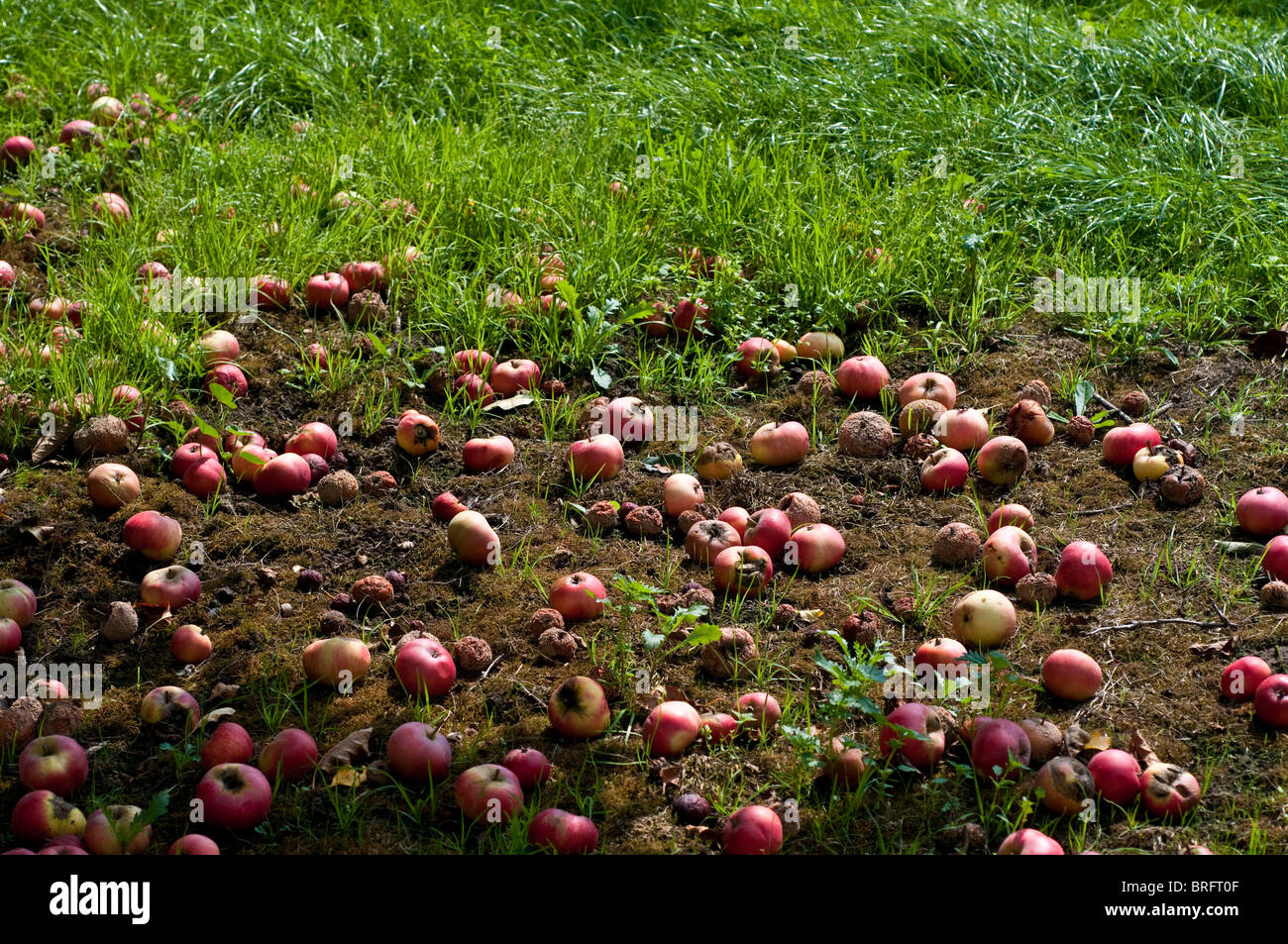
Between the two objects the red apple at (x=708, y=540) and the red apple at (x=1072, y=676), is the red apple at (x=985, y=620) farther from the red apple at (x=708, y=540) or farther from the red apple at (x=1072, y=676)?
the red apple at (x=708, y=540)

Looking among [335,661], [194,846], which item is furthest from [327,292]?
[194,846]

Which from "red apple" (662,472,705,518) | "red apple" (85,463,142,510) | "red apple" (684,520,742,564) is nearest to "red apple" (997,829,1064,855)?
"red apple" (684,520,742,564)

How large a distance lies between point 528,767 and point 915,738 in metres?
0.92

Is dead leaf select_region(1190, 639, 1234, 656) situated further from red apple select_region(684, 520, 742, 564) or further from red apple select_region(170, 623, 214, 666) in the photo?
red apple select_region(170, 623, 214, 666)

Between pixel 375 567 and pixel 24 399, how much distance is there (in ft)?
4.89

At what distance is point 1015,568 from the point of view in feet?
11.7

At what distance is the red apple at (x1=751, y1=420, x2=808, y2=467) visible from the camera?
413 centimetres

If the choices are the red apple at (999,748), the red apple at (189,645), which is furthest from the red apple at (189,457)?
the red apple at (999,748)

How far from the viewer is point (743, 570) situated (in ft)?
11.5

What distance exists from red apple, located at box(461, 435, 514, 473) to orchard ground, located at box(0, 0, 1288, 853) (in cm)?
5

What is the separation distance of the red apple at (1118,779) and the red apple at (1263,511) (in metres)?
1.28

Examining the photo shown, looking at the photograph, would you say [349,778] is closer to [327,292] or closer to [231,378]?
[231,378]

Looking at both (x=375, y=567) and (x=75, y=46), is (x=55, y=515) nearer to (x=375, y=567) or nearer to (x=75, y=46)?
(x=375, y=567)
